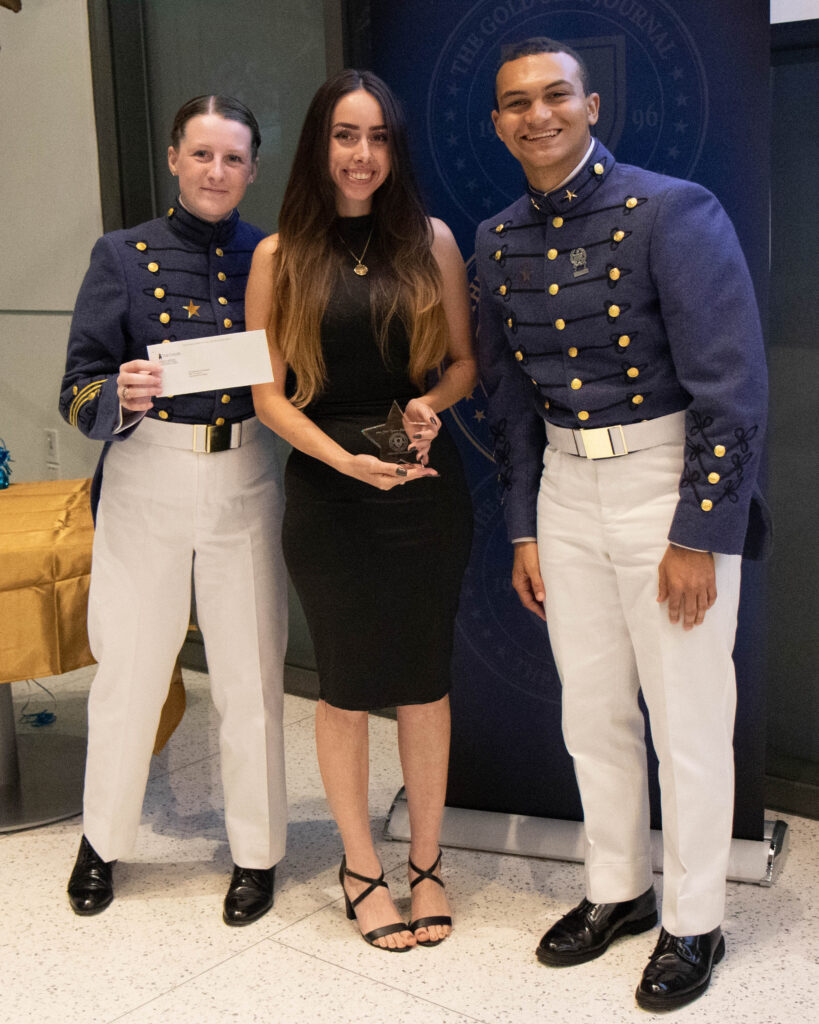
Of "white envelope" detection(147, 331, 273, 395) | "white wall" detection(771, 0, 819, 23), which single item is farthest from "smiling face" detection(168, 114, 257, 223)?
"white wall" detection(771, 0, 819, 23)

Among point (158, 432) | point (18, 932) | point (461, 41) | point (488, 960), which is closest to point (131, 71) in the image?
point (461, 41)

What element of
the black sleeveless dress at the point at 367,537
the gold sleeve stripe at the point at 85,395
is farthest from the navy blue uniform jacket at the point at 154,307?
the black sleeveless dress at the point at 367,537

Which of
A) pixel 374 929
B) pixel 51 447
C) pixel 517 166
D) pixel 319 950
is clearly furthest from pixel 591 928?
pixel 51 447

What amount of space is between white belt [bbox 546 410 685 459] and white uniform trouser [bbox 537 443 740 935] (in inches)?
0.8

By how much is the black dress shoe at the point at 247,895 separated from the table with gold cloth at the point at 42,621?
607 mm

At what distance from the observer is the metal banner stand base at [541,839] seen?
2.91 metres

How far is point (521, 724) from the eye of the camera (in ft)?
10.3

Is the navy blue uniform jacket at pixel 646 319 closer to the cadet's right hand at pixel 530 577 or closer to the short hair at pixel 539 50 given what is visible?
the short hair at pixel 539 50

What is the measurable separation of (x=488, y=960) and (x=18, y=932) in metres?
1.12

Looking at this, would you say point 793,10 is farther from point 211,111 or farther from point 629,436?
point 211,111

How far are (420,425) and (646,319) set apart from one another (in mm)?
505

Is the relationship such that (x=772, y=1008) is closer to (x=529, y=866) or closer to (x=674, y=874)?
(x=674, y=874)

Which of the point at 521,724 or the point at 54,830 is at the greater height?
the point at 521,724

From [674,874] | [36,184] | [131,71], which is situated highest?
[131,71]
